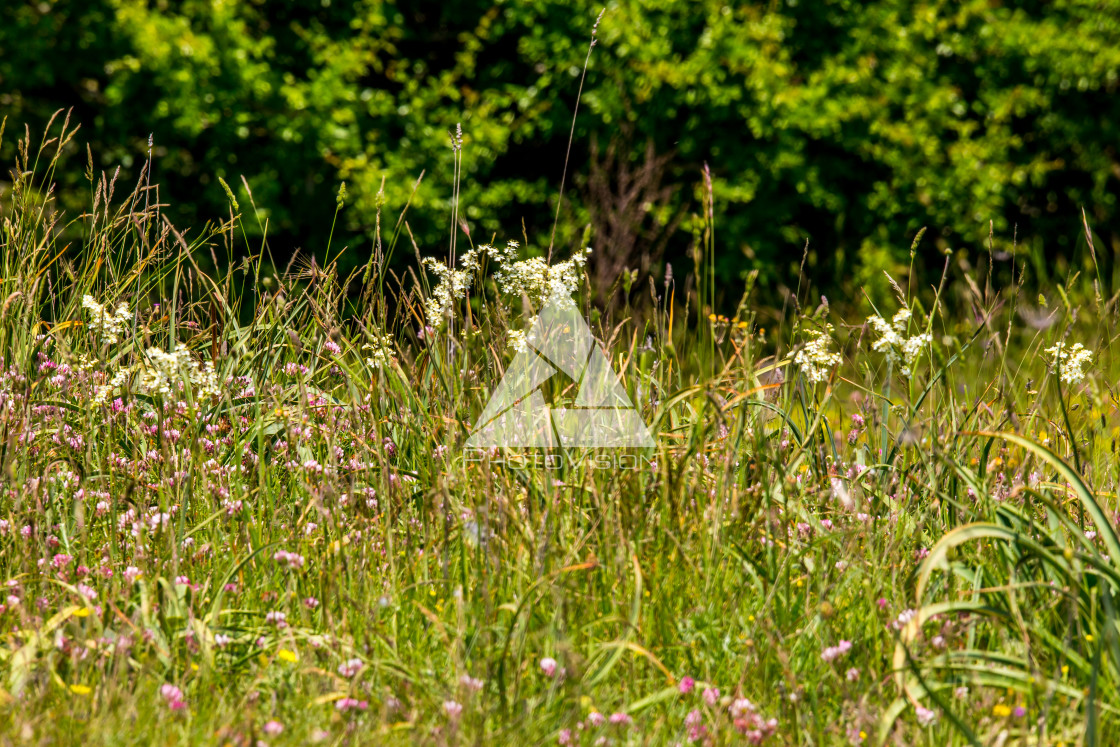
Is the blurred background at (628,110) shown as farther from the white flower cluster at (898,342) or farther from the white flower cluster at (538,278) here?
the white flower cluster at (898,342)

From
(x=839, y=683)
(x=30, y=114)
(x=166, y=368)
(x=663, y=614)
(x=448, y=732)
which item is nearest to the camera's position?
(x=448, y=732)

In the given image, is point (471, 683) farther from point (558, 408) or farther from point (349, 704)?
point (558, 408)

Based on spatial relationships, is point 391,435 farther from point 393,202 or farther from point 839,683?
point 393,202

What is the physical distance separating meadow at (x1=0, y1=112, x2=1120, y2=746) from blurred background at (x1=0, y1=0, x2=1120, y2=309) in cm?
369

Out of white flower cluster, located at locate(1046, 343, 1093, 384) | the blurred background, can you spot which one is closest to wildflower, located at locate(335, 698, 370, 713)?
white flower cluster, located at locate(1046, 343, 1093, 384)

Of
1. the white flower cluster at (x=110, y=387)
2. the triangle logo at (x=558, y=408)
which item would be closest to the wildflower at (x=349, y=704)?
the triangle logo at (x=558, y=408)

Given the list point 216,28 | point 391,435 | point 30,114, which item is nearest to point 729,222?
point 216,28

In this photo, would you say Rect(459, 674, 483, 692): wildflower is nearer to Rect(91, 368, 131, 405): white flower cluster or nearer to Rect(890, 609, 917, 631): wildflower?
Rect(890, 609, 917, 631): wildflower

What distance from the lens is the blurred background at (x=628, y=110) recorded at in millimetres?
6406

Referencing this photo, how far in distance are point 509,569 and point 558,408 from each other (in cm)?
57

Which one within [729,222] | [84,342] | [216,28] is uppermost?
[216,28]

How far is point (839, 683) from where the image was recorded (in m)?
1.75

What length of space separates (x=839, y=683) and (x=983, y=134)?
6.48 m

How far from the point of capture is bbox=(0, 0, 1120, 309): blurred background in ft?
21.0
